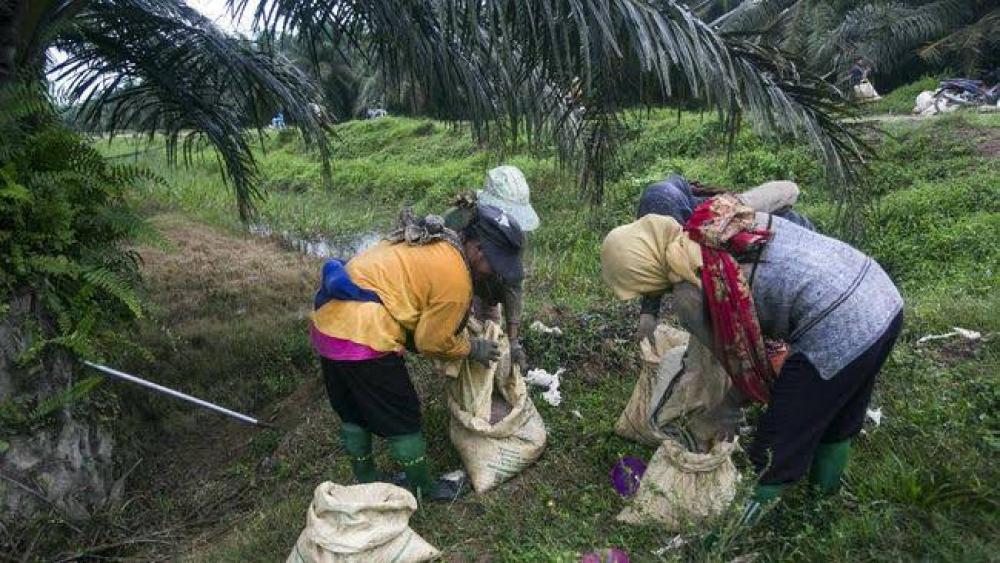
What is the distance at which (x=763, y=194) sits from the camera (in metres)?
3.46


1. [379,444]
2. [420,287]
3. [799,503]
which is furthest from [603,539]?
[379,444]

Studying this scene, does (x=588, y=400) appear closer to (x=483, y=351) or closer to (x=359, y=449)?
(x=483, y=351)

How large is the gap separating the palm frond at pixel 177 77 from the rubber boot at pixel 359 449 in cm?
266

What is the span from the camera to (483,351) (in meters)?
3.17

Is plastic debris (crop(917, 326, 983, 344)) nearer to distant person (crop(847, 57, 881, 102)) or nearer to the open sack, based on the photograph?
the open sack

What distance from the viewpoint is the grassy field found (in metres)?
2.53

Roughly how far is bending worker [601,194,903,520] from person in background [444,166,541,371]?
852 mm

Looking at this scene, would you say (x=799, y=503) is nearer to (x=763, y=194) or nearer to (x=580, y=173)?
(x=763, y=194)

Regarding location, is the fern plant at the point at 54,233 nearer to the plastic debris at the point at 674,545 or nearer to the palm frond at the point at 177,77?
the palm frond at the point at 177,77

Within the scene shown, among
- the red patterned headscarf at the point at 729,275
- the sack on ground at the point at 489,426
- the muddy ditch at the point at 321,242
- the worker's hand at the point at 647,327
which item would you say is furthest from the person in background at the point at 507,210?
the muddy ditch at the point at 321,242

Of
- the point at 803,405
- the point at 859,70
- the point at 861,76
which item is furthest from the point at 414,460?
the point at 859,70

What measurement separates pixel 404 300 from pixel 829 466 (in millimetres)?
1617

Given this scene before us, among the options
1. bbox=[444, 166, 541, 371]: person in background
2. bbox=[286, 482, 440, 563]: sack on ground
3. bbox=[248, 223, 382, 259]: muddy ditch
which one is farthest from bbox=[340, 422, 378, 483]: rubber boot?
bbox=[248, 223, 382, 259]: muddy ditch

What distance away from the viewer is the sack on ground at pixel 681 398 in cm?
273
